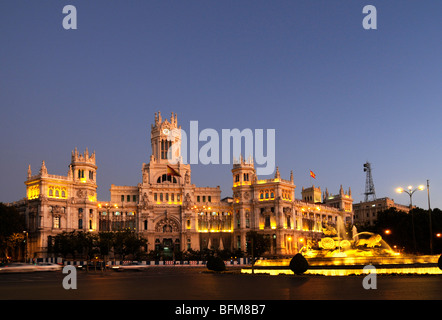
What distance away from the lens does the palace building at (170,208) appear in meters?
130

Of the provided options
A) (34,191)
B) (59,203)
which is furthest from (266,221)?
(34,191)

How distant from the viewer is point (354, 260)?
52.1m

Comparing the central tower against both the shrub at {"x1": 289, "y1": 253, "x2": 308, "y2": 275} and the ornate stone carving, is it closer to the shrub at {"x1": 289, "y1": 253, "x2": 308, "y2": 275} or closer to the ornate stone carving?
the ornate stone carving

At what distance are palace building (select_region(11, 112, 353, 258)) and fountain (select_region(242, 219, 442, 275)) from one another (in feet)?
228

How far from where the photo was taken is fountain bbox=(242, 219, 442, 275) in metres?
44.1

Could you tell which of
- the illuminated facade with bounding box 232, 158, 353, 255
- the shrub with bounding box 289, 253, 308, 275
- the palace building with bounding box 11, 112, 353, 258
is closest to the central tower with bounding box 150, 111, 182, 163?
the palace building with bounding box 11, 112, 353, 258

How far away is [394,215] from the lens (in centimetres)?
10044

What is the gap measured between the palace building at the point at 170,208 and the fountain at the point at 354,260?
6942 cm

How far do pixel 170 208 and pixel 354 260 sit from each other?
90.5 m

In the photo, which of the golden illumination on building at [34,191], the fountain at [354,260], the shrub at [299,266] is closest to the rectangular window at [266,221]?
the golden illumination on building at [34,191]
